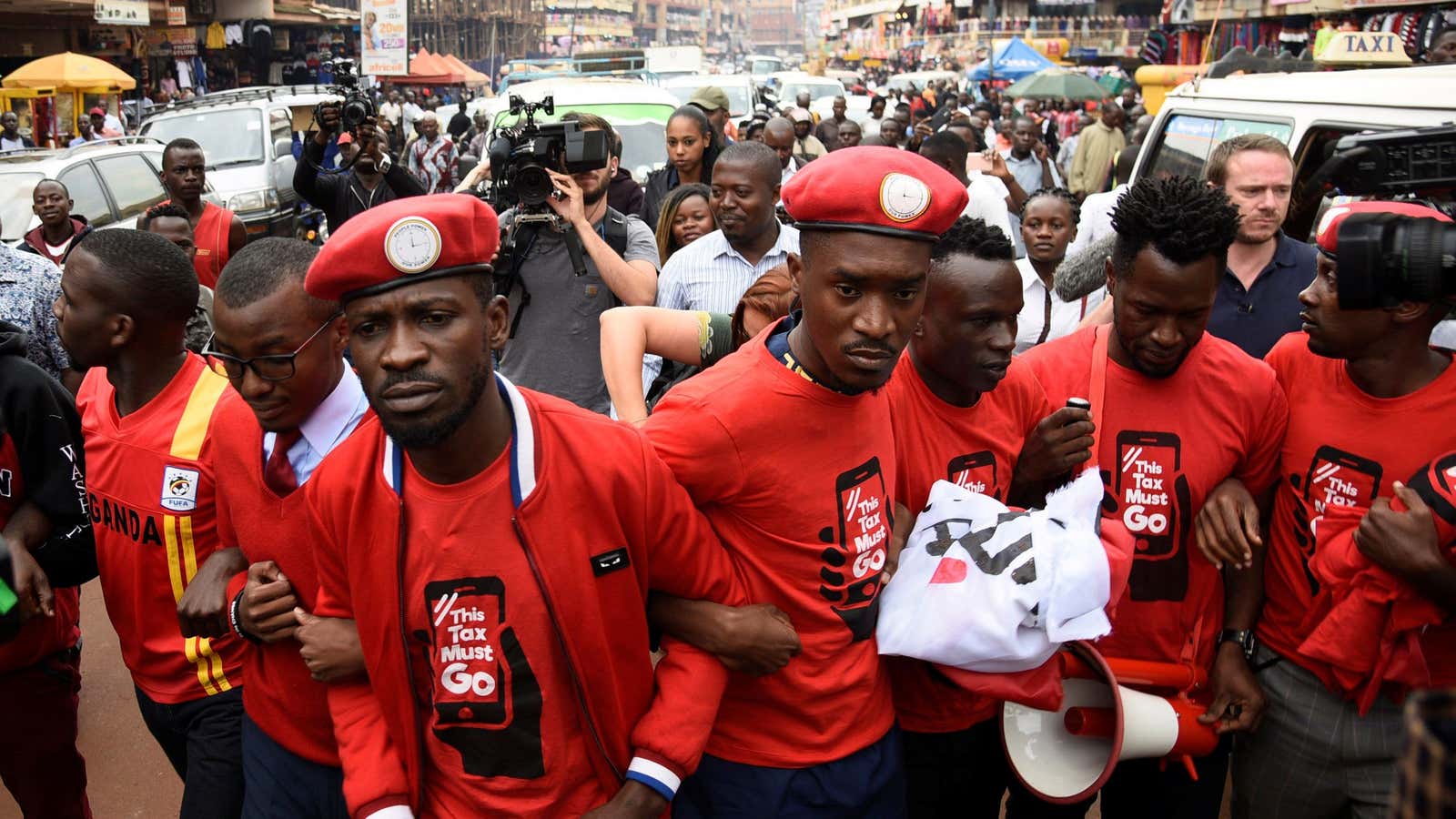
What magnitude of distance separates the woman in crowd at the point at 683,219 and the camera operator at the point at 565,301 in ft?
3.24

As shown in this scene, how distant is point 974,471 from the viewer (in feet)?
8.75

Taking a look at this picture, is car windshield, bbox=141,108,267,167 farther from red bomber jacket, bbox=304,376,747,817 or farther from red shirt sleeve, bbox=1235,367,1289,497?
red shirt sleeve, bbox=1235,367,1289,497

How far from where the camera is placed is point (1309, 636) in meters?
2.66

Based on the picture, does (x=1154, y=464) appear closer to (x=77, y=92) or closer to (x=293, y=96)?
(x=293, y=96)

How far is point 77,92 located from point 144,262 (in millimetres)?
20706

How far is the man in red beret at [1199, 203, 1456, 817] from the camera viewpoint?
2.56 metres

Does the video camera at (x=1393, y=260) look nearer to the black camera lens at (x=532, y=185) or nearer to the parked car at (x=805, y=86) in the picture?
the black camera lens at (x=532, y=185)

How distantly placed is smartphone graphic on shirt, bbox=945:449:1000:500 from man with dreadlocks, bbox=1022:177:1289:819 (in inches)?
9.3

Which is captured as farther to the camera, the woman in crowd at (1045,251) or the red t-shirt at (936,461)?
the woman in crowd at (1045,251)

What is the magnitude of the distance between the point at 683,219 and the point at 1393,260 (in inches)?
152

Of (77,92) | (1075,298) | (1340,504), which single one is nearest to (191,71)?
(77,92)

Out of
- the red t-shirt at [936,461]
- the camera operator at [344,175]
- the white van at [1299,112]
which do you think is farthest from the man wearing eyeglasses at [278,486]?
the camera operator at [344,175]

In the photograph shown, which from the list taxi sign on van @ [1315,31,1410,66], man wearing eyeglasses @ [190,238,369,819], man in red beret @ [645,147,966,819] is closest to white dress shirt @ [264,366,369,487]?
man wearing eyeglasses @ [190,238,369,819]

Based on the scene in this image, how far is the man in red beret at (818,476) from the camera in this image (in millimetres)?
2166
